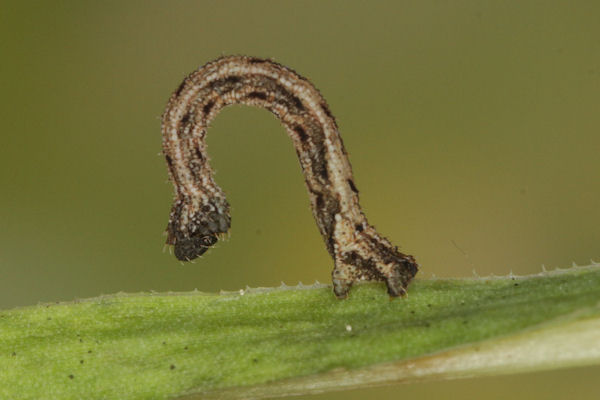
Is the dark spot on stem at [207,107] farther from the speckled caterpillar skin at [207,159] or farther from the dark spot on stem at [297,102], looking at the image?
the dark spot on stem at [297,102]

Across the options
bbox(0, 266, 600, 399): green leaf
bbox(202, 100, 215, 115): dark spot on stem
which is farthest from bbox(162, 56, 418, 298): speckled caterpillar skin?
bbox(0, 266, 600, 399): green leaf

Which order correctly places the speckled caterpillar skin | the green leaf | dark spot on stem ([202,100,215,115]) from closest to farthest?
the green leaf
the speckled caterpillar skin
dark spot on stem ([202,100,215,115])

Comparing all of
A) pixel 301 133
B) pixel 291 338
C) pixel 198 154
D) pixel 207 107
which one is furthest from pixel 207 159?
pixel 291 338

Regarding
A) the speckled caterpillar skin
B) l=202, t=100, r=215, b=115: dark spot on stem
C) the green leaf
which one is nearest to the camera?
the green leaf

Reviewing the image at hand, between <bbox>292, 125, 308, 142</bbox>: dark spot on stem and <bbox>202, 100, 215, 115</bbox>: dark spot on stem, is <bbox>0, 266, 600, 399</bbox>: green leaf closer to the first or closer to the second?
<bbox>292, 125, 308, 142</bbox>: dark spot on stem

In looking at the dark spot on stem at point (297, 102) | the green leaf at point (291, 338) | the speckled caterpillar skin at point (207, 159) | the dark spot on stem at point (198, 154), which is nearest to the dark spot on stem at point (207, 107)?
the speckled caterpillar skin at point (207, 159)

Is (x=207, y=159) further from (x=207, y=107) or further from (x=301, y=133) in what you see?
(x=301, y=133)
